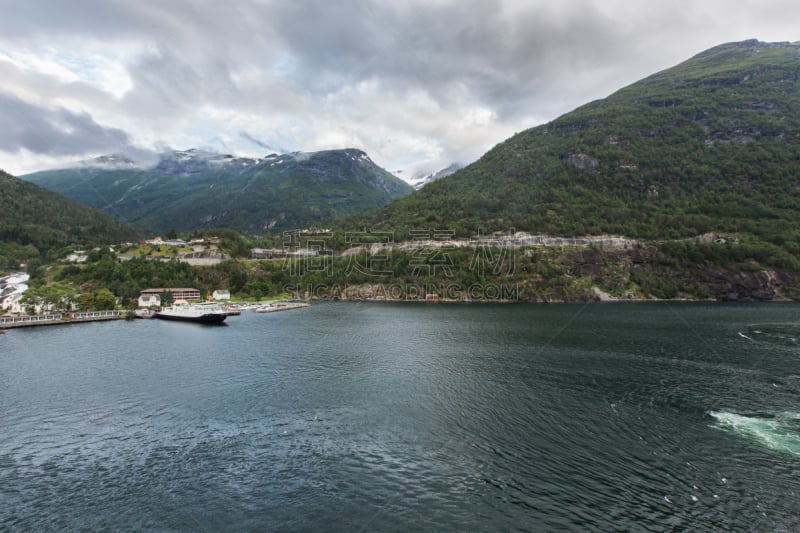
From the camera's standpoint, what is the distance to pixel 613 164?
179m

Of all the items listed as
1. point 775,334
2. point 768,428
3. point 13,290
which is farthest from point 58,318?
point 775,334

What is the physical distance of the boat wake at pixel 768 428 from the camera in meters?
23.0

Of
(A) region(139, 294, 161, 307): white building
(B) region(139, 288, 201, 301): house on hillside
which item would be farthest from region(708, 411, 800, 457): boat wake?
(B) region(139, 288, 201, 301): house on hillside

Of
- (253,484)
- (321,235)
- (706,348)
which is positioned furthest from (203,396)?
(321,235)

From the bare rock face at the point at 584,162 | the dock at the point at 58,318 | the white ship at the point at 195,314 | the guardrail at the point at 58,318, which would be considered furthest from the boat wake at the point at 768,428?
the bare rock face at the point at 584,162

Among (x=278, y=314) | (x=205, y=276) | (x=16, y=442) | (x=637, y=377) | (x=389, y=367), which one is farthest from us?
(x=205, y=276)

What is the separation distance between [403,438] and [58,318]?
88665 millimetres

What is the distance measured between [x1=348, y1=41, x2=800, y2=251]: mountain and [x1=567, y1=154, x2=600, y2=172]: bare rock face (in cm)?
45

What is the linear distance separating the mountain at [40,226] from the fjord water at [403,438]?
12200 cm

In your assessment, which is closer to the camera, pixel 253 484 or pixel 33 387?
pixel 253 484

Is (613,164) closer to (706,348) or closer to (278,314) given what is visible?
(706,348)

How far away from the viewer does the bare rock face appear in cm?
18201

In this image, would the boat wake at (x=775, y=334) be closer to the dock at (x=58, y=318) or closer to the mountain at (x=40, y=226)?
the dock at (x=58, y=318)

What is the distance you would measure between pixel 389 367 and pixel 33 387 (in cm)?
3377
